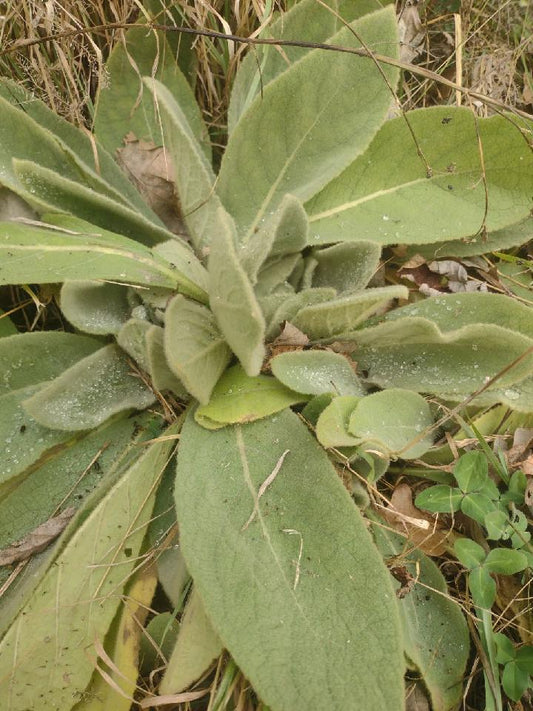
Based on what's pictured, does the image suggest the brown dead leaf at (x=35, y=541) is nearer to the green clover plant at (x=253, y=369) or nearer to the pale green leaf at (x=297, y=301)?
the green clover plant at (x=253, y=369)

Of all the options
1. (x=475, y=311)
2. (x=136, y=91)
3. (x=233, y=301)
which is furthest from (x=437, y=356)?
(x=136, y=91)

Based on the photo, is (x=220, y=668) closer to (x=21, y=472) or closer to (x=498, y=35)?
(x=21, y=472)

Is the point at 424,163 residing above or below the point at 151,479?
above

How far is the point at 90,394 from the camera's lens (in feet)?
4.24

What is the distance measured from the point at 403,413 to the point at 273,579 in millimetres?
395

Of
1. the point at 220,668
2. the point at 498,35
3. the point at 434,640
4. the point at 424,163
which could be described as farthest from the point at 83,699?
the point at 498,35

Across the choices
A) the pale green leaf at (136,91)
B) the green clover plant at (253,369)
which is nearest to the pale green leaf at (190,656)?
the green clover plant at (253,369)

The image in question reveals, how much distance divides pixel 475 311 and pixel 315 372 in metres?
0.36

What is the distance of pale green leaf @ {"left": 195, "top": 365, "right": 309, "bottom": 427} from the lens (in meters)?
1.24

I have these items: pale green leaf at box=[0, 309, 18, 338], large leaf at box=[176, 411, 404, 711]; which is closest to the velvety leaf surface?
large leaf at box=[176, 411, 404, 711]

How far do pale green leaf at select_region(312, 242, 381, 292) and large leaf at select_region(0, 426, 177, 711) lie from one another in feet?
1.84

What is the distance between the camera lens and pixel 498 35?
1.89 meters

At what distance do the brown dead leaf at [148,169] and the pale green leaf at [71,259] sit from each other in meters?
0.31

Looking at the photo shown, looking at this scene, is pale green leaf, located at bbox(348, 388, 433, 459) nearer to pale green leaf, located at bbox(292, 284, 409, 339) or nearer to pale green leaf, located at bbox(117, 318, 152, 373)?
pale green leaf, located at bbox(292, 284, 409, 339)
